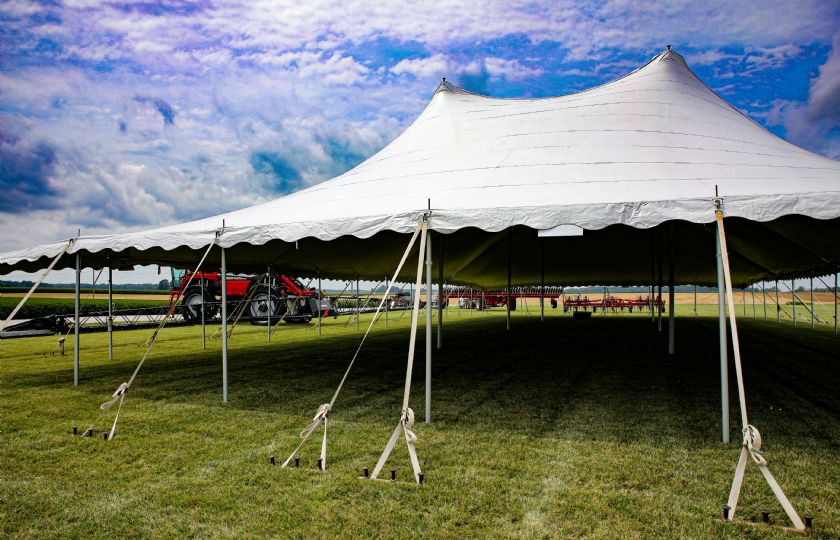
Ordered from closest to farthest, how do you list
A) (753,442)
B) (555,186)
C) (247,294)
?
(753,442) → (555,186) → (247,294)

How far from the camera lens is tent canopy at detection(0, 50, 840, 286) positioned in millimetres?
4148

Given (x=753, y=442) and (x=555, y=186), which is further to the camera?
(x=555, y=186)

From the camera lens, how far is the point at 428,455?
11.9ft

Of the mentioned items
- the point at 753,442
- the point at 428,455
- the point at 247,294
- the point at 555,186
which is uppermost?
the point at 555,186

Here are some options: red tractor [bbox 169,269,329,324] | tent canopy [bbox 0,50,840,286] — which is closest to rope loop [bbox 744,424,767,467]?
tent canopy [bbox 0,50,840,286]

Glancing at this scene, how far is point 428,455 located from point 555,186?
2.64m

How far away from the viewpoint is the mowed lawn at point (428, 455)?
2.65 metres

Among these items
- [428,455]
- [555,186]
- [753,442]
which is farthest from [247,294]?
[753,442]

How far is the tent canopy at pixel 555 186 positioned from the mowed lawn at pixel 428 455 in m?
1.60

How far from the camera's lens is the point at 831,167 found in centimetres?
521

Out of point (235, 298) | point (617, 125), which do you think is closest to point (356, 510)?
point (617, 125)

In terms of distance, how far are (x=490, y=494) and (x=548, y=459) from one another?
0.73 metres

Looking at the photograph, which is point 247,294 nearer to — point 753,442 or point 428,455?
point 428,455

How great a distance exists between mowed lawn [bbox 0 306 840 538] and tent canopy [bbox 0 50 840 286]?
1.60 meters
